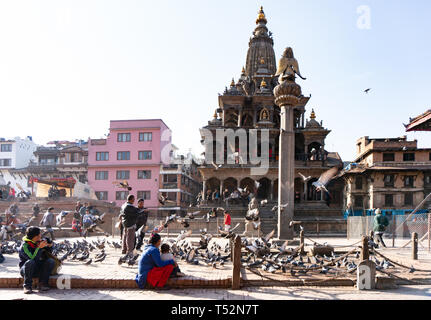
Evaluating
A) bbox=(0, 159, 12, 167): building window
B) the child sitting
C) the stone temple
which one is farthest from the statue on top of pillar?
bbox=(0, 159, 12, 167): building window

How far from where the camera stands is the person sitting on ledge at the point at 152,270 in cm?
724

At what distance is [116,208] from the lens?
44.6 meters

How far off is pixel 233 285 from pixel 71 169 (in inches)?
2020

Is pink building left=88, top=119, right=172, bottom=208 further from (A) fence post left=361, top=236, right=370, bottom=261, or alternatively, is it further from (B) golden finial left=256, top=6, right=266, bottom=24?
(A) fence post left=361, top=236, right=370, bottom=261

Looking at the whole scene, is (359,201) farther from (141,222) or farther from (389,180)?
(141,222)

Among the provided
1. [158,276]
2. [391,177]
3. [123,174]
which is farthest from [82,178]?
[158,276]

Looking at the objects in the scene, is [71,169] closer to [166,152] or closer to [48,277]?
[166,152]

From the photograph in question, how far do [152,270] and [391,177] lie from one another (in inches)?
1789

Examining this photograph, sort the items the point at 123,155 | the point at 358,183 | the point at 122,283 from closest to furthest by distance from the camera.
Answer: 1. the point at 122,283
2. the point at 358,183
3. the point at 123,155

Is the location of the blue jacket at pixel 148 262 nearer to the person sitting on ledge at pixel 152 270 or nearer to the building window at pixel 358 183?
the person sitting on ledge at pixel 152 270

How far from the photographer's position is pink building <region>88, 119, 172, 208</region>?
4956cm

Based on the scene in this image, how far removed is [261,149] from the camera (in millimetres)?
41938

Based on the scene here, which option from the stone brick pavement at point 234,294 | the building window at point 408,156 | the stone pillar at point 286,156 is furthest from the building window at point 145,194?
the stone brick pavement at point 234,294
